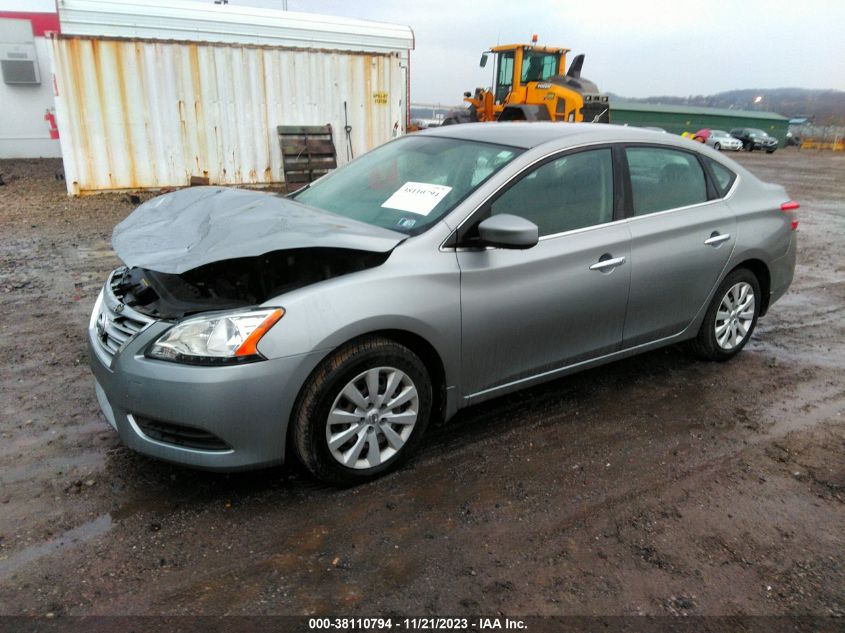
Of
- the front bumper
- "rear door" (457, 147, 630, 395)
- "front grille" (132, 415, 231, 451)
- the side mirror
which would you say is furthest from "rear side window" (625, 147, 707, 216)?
"front grille" (132, 415, 231, 451)

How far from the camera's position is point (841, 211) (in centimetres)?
1271

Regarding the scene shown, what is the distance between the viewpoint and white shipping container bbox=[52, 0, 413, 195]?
454 inches

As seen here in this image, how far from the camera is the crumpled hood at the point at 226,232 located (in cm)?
279

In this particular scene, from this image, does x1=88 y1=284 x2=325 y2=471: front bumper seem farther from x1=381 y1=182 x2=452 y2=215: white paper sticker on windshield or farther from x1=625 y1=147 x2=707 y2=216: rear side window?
x1=625 y1=147 x2=707 y2=216: rear side window

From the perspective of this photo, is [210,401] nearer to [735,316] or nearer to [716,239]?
[716,239]

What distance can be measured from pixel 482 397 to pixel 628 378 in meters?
1.52

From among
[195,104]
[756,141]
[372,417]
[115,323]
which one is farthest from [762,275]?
[756,141]

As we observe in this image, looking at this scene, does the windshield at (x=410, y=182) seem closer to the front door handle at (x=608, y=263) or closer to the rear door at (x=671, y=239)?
the front door handle at (x=608, y=263)

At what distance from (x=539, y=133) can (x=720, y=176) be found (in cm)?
152

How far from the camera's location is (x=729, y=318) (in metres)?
4.51

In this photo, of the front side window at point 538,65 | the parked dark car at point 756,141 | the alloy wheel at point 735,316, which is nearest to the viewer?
the alloy wheel at point 735,316

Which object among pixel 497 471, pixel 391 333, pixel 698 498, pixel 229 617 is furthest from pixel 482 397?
pixel 229 617

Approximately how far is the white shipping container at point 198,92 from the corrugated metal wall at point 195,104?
0.06 feet

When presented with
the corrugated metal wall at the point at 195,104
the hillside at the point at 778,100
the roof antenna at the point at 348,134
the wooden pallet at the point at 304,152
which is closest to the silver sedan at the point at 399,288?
Answer: the corrugated metal wall at the point at 195,104
